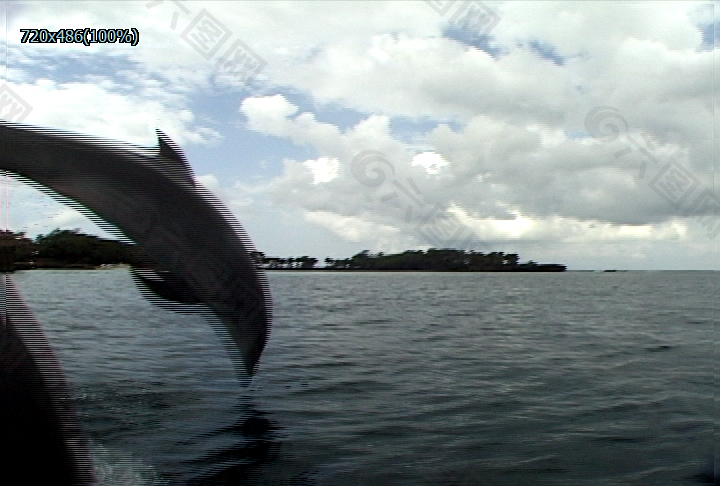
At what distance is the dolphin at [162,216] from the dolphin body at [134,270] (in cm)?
1

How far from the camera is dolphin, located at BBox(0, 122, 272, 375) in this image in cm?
547

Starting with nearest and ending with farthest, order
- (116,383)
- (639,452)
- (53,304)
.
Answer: (639,452) → (116,383) → (53,304)

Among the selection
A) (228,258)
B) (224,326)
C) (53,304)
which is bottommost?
(53,304)

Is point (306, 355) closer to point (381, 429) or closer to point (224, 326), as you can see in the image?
point (381, 429)

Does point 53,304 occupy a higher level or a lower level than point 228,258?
lower

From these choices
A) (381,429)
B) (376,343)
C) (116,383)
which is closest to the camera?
(381,429)

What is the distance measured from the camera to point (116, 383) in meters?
10.9

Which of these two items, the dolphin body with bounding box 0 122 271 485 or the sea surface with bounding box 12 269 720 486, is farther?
the sea surface with bounding box 12 269 720 486

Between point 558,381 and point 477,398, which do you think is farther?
point 558,381

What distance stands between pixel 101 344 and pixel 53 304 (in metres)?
16.5

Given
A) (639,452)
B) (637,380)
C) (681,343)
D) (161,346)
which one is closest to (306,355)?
(161,346)

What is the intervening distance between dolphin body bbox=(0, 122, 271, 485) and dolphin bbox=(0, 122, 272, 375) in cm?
1

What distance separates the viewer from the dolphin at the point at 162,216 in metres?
5.47

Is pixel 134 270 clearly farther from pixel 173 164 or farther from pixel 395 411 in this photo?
pixel 395 411
